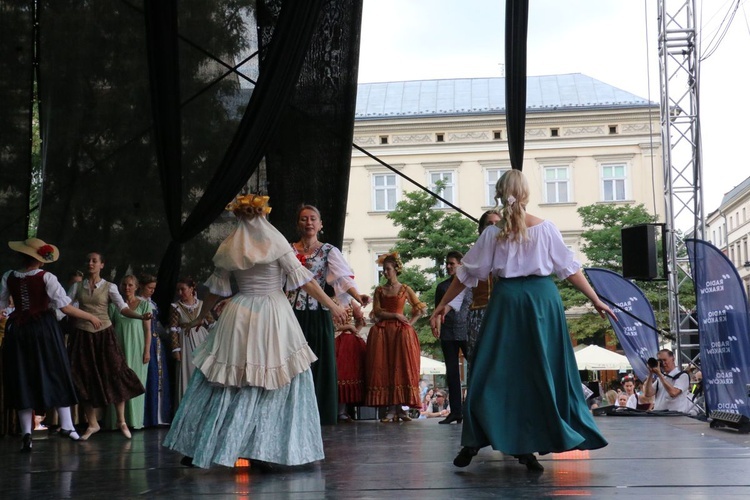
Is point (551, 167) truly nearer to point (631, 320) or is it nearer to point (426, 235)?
point (426, 235)

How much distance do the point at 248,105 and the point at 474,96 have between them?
83.2 feet

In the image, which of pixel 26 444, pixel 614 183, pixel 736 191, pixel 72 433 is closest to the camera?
pixel 26 444

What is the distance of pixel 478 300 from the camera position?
8.94 metres

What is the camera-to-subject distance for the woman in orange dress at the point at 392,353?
10.8 meters

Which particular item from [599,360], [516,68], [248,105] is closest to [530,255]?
[516,68]

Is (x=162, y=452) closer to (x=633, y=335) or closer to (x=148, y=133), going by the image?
(x=148, y=133)

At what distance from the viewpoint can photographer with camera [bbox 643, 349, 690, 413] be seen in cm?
1176

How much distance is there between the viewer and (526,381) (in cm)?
535

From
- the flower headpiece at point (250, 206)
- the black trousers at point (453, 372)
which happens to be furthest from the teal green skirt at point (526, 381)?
the black trousers at point (453, 372)

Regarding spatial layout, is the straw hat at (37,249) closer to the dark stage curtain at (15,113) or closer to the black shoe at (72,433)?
the black shoe at (72,433)

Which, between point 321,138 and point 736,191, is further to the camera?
point 736,191

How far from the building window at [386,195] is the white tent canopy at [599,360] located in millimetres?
13832

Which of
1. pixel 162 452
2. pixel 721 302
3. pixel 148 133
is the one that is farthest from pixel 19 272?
pixel 721 302

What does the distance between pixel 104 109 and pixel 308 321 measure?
3.33m
